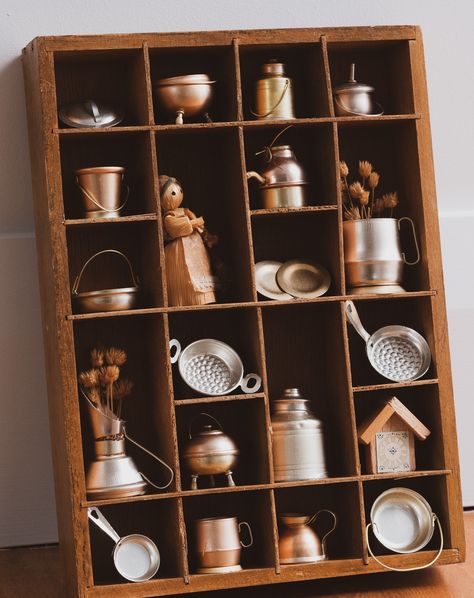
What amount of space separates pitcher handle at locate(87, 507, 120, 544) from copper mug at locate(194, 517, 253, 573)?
0.72 ft

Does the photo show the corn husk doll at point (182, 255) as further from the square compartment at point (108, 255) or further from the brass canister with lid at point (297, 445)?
the brass canister with lid at point (297, 445)

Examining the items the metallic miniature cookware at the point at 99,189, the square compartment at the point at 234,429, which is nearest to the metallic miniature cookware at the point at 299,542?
the square compartment at the point at 234,429

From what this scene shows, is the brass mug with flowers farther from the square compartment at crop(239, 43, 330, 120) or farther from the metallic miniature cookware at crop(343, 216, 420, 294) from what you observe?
the square compartment at crop(239, 43, 330, 120)

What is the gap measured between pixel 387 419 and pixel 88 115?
3.76 ft

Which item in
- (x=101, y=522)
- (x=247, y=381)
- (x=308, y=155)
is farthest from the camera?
(x=308, y=155)

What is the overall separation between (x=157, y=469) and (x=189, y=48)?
45.8 inches

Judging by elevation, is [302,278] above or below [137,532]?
above

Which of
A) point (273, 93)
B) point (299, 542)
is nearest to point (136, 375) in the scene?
point (299, 542)

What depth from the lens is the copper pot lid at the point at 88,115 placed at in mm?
2730

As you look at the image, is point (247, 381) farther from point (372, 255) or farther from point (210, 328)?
point (372, 255)

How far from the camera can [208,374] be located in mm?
2758

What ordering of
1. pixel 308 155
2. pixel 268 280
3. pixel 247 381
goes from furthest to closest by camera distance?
pixel 308 155 < pixel 268 280 < pixel 247 381

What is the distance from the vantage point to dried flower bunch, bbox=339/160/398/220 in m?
2.83

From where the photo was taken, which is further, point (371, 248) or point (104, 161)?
point (104, 161)
